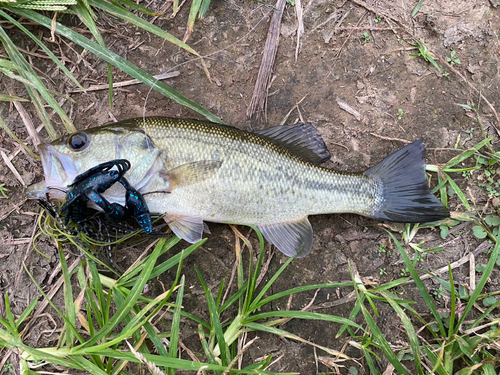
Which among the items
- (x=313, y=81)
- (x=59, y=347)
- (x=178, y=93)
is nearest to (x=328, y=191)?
(x=313, y=81)

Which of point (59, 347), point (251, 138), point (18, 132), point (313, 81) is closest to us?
point (59, 347)

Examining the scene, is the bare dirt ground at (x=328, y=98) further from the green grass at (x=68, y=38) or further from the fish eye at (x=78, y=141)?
the fish eye at (x=78, y=141)

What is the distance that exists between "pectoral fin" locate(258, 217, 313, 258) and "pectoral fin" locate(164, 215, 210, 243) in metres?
0.55

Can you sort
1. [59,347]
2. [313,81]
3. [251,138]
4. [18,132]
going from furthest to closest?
1. [313,81]
2. [18,132]
3. [251,138]
4. [59,347]

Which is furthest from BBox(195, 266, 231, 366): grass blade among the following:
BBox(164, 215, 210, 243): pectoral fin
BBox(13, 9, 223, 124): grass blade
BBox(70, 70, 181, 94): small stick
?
BBox(70, 70, 181, 94): small stick

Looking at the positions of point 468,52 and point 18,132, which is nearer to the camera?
point 18,132

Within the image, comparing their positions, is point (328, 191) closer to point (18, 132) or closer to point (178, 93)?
point (178, 93)

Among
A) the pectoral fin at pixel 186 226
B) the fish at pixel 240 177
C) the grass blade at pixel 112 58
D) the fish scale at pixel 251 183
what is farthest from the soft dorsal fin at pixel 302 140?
the pectoral fin at pixel 186 226

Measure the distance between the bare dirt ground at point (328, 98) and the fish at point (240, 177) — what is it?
267 millimetres

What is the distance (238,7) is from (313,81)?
1.06 metres

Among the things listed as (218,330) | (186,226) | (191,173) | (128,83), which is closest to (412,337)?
(218,330)

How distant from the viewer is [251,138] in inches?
115

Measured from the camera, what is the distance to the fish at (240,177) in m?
2.74

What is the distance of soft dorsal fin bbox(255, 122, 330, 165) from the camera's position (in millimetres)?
3072
